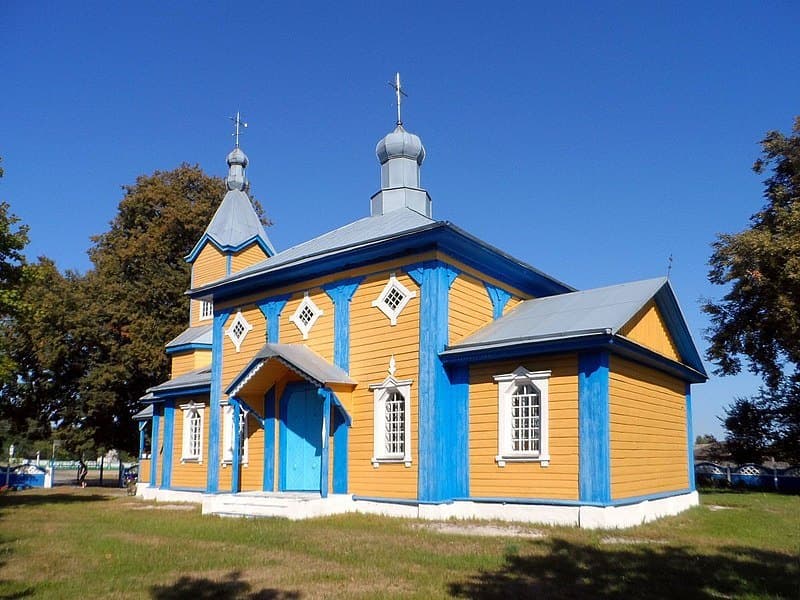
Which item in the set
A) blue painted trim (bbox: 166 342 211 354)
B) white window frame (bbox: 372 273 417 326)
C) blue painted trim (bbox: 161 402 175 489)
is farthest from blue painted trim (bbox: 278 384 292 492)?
blue painted trim (bbox: 166 342 211 354)

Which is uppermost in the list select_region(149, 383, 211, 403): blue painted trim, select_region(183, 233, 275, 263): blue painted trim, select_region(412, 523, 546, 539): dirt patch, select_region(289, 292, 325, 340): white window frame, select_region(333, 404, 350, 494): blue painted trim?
select_region(183, 233, 275, 263): blue painted trim

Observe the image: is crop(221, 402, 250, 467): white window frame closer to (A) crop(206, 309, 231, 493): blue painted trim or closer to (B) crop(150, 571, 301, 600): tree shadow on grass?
(A) crop(206, 309, 231, 493): blue painted trim

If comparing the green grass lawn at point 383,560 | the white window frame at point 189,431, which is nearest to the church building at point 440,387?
the green grass lawn at point 383,560

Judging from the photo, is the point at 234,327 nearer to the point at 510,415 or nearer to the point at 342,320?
the point at 342,320

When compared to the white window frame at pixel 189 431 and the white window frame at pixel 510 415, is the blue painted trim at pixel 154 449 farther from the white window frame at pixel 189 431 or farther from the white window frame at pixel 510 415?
the white window frame at pixel 510 415

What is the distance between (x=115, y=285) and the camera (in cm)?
3144

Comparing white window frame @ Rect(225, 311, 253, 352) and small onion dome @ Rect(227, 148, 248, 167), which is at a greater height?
small onion dome @ Rect(227, 148, 248, 167)

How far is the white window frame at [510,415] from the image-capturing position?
13.5 metres

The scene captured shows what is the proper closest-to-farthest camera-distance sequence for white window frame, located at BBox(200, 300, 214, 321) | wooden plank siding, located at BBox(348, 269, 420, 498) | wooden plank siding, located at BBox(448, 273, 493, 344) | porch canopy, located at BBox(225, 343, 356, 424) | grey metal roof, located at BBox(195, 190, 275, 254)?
wooden plank siding, located at BBox(348, 269, 420, 498) → wooden plank siding, located at BBox(448, 273, 493, 344) → porch canopy, located at BBox(225, 343, 356, 424) → grey metal roof, located at BBox(195, 190, 275, 254) → white window frame, located at BBox(200, 300, 214, 321)

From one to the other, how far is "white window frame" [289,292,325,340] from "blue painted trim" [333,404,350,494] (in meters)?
2.18

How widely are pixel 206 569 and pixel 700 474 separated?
943 inches

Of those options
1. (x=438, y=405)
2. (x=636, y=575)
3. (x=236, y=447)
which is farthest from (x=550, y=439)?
(x=236, y=447)

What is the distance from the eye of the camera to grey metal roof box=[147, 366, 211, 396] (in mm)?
21250

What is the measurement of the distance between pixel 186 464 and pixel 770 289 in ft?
58.4
